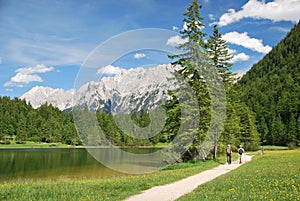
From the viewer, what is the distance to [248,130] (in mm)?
74125

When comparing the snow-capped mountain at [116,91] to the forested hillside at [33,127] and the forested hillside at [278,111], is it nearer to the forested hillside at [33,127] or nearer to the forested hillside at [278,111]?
the forested hillside at [278,111]

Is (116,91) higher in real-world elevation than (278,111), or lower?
lower

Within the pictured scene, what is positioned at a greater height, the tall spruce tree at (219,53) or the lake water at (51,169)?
the tall spruce tree at (219,53)

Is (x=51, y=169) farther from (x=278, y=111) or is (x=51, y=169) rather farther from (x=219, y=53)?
(x=278, y=111)

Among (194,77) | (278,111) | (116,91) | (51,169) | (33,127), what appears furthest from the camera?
(33,127)

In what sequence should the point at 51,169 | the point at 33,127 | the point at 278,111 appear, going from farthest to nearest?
the point at 33,127, the point at 278,111, the point at 51,169

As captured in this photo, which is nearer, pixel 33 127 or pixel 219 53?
pixel 219 53

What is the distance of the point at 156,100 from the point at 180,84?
15.0ft

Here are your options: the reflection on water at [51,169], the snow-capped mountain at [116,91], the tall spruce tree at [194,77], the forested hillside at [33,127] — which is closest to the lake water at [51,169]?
the reflection on water at [51,169]

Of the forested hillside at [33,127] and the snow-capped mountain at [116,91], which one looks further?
the forested hillside at [33,127]

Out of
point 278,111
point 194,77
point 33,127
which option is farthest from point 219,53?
point 33,127

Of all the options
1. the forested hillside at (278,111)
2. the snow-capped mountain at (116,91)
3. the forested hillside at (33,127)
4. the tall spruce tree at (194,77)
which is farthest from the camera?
the forested hillside at (33,127)

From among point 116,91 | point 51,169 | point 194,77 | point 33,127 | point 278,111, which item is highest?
point 278,111

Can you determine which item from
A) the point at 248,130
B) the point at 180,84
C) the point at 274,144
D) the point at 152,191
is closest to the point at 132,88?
the point at 152,191
